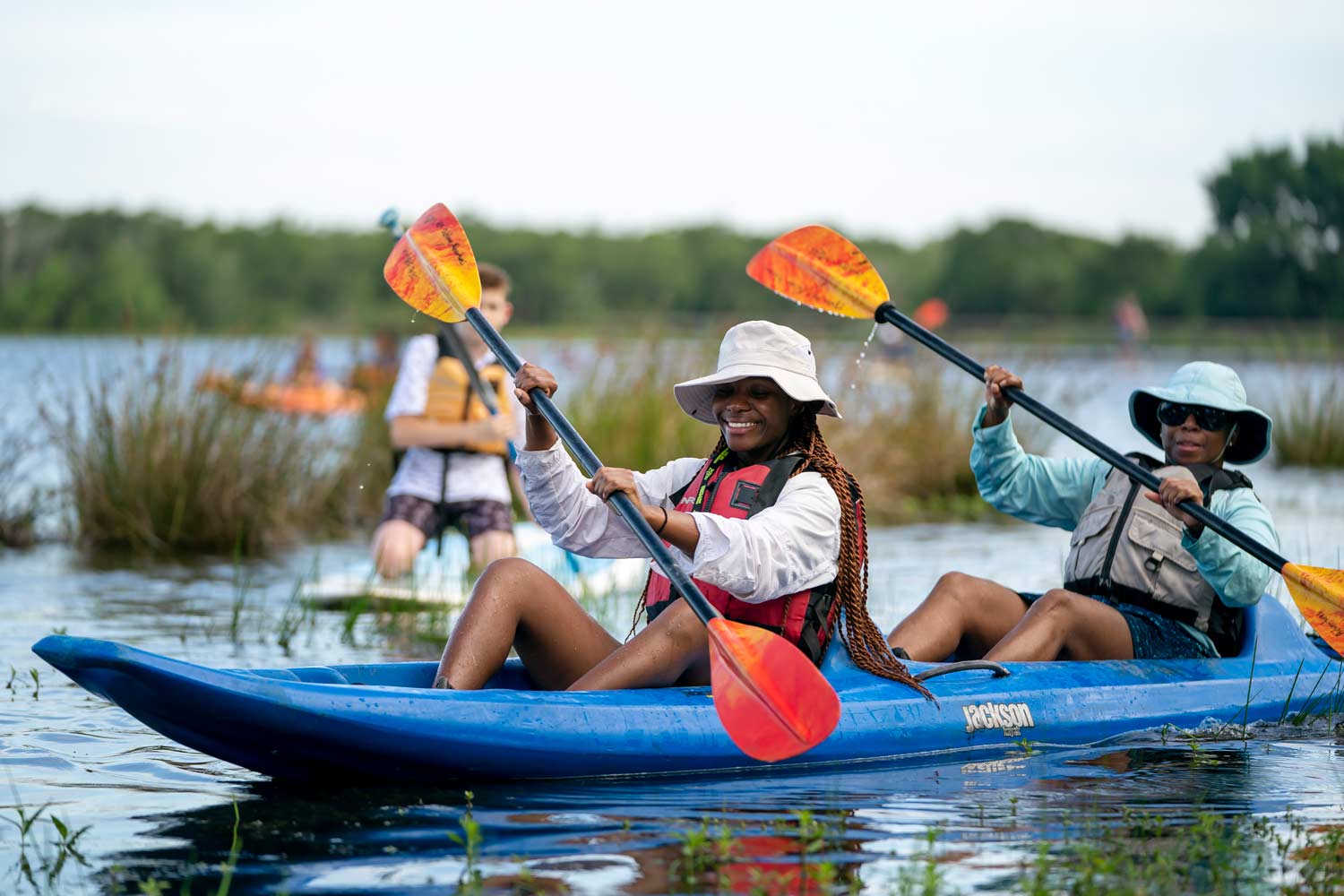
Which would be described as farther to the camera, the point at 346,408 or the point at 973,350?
the point at 973,350

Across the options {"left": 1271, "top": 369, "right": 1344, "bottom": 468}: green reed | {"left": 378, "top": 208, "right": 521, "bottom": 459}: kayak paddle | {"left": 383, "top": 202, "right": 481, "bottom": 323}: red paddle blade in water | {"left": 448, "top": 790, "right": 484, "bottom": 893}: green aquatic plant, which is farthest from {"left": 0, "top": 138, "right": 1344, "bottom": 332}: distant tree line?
{"left": 448, "top": 790, "right": 484, "bottom": 893}: green aquatic plant

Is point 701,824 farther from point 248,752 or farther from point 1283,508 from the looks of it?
point 1283,508

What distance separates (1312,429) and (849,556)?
9910 mm

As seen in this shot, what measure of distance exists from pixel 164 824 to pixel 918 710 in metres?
1.90

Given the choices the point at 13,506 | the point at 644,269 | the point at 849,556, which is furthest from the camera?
the point at 644,269

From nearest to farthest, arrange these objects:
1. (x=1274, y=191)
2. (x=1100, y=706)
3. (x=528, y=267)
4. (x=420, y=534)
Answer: (x=1100, y=706) < (x=420, y=534) < (x=1274, y=191) < (x=528, y=267)

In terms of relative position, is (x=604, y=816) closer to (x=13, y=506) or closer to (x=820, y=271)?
(x=820, y=271)

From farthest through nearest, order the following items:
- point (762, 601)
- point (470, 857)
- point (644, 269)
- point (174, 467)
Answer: point (644, 269) < point (174, 467) < point (762, 601) < point (470, 857)

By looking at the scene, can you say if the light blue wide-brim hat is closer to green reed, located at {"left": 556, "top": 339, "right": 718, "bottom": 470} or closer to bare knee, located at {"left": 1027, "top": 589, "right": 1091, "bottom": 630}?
bare knee, located at {"left": 1027, "top": 589, "right": 1091, "bottom": 630}

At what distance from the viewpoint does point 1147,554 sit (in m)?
4.79

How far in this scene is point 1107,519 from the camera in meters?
4.86

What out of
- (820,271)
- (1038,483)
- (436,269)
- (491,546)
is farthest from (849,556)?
(491,546)

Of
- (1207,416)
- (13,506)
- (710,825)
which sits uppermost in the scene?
(1207,416)

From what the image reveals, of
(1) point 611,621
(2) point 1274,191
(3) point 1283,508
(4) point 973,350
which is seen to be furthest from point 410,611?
(2) point 1274,191
